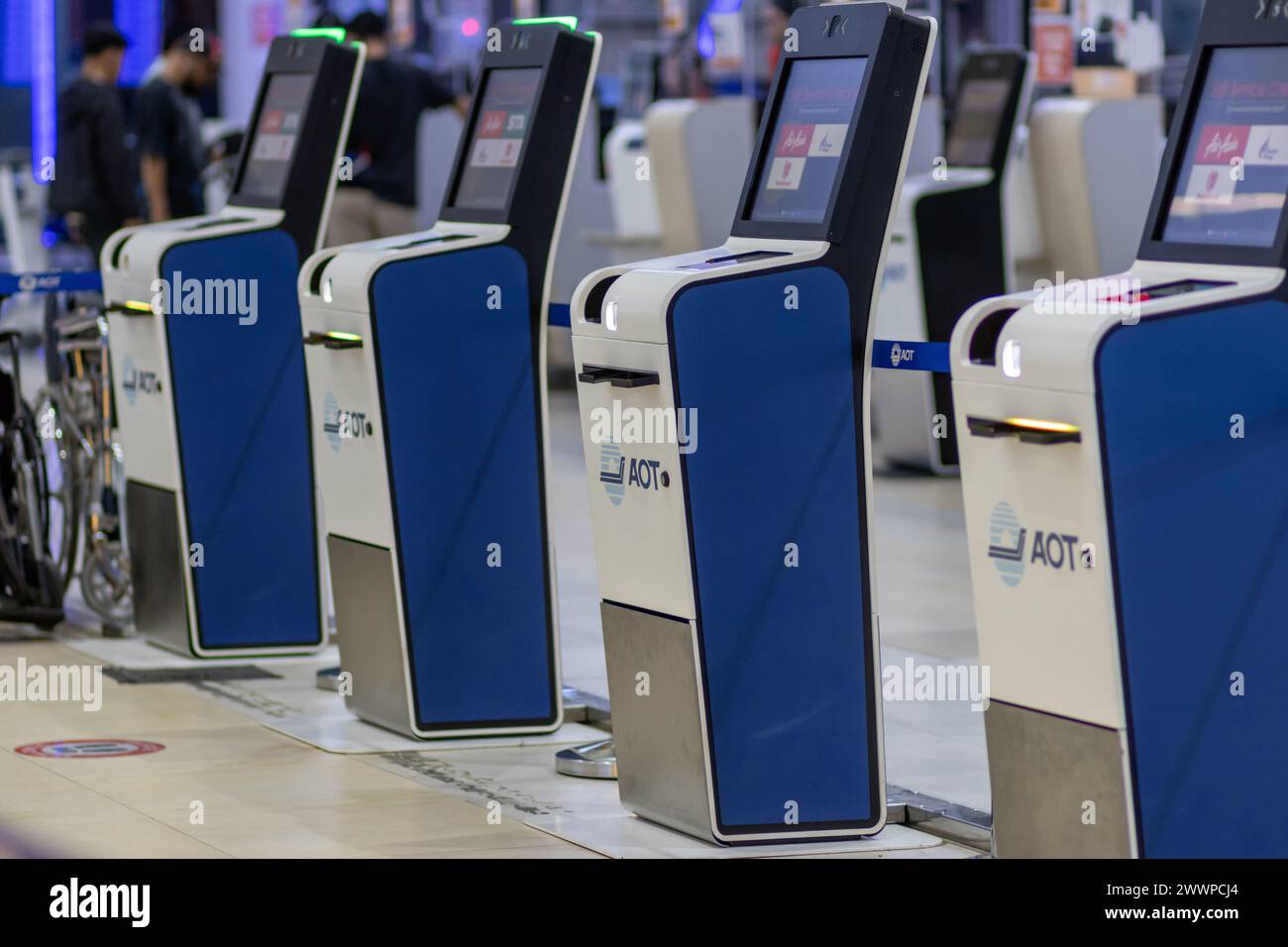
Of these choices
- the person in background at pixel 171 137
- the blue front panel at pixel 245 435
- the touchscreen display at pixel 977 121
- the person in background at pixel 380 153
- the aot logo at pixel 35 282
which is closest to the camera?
the blue front panel at pixel 245 435

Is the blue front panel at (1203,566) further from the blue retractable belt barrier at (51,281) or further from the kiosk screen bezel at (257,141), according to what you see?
the blue retractable belt barrier at (51,281)

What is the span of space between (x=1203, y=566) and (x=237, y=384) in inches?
123

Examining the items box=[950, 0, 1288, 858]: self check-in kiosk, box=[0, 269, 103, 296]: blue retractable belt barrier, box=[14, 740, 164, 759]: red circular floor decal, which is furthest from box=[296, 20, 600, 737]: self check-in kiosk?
box=[950, 0, 1288, 858]: self check-in kiosk

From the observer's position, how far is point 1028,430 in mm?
3162

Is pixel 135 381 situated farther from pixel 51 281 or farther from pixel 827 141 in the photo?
pixel 827 141

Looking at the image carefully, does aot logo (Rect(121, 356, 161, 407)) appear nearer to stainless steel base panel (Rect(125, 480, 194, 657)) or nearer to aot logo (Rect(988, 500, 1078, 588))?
stainless steel base panel (Rect(125, 480, 194, 657))

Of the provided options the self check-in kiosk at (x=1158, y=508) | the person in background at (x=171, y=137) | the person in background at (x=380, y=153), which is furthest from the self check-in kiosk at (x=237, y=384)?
the person in background at (x=380, y=153)

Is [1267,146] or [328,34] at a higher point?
[328,34]

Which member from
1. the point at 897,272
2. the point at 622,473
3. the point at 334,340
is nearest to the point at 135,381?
the point at 334,340

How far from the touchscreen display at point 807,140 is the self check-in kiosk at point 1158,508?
0.73 meters

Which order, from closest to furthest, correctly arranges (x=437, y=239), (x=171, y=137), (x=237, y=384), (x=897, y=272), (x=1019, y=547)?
(x=1019, y=547), (x=437, y=239), (x=237, y=384), (x=897, y=272), (x=171, y=137)

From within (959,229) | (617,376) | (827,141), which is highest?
(827,141)

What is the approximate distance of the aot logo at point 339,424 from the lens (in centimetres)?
488
